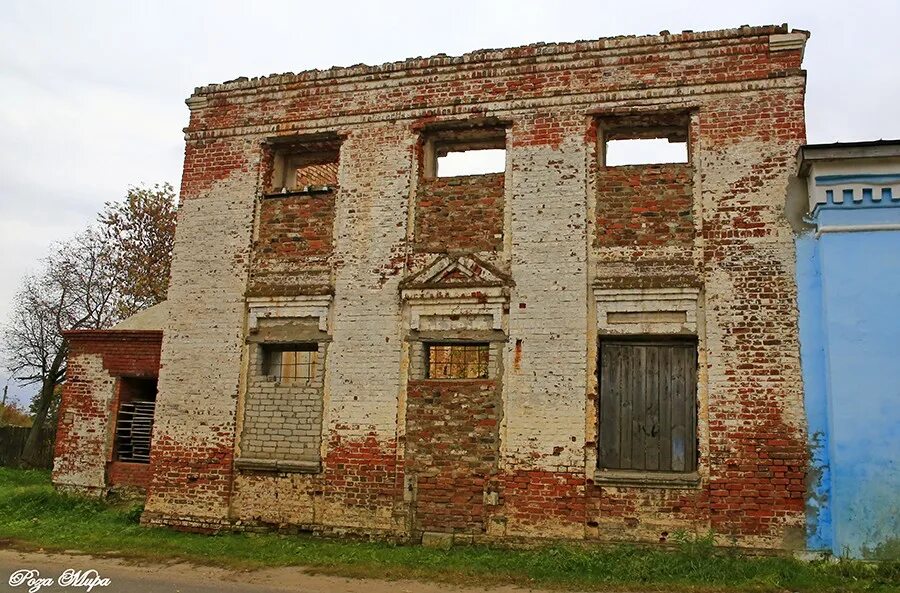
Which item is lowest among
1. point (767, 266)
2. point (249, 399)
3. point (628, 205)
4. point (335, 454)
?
point (335, 454)

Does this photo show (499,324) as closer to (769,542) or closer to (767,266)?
(767,266)

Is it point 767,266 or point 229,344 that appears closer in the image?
point 767,266

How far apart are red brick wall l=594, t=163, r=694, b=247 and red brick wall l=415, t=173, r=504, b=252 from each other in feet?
4.53

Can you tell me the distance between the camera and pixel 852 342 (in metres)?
8.32

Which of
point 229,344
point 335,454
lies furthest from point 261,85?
point 335,454

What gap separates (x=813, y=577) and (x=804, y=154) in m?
4.66

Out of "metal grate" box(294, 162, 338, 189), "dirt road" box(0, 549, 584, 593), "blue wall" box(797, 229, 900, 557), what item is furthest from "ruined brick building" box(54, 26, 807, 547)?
"dirt road" box(0, 549, 584, 593)

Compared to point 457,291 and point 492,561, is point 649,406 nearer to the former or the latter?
point 492,561

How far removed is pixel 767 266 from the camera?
9.02m

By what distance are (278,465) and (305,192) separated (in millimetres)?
3910

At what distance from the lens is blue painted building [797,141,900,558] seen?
8.05 metres

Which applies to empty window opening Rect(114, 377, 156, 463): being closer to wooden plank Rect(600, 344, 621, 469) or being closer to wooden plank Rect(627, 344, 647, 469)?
wooden plank Rect(600, 344, 621, 469)

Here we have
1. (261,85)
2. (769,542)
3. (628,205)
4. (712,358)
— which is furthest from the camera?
(261,85)

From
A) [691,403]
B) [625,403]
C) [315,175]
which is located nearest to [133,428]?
[315,175]
